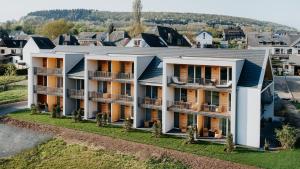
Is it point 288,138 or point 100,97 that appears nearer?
point 288,138

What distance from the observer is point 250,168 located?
82.1 feet

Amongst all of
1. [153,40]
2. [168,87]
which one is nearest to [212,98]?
[168,87]

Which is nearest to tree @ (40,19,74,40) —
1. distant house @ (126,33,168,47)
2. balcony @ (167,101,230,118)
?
distant house @ (126,33,168,47)

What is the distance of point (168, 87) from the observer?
1300 inches

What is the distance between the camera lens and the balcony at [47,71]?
4050 centimetres

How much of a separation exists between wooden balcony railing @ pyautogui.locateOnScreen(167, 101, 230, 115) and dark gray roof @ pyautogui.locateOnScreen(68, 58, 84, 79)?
10383 millimetres

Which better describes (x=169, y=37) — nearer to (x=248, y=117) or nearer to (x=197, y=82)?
(x=197, y=82)

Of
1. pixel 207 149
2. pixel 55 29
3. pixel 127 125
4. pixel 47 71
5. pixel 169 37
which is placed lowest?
pixel 207 149

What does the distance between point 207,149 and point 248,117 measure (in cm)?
391

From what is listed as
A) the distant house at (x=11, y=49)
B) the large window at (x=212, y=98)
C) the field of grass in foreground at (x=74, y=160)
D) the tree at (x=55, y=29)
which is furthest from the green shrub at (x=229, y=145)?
the tree at (x=55, y=29)

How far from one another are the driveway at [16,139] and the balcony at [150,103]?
824 centimetres

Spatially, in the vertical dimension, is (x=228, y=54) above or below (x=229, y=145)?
above

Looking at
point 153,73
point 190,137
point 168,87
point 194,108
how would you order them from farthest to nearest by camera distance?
1. point 153,73
2. point 168,87
3. point 194,108
4. point 190,137

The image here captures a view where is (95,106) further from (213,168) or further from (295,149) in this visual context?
(295,149)
